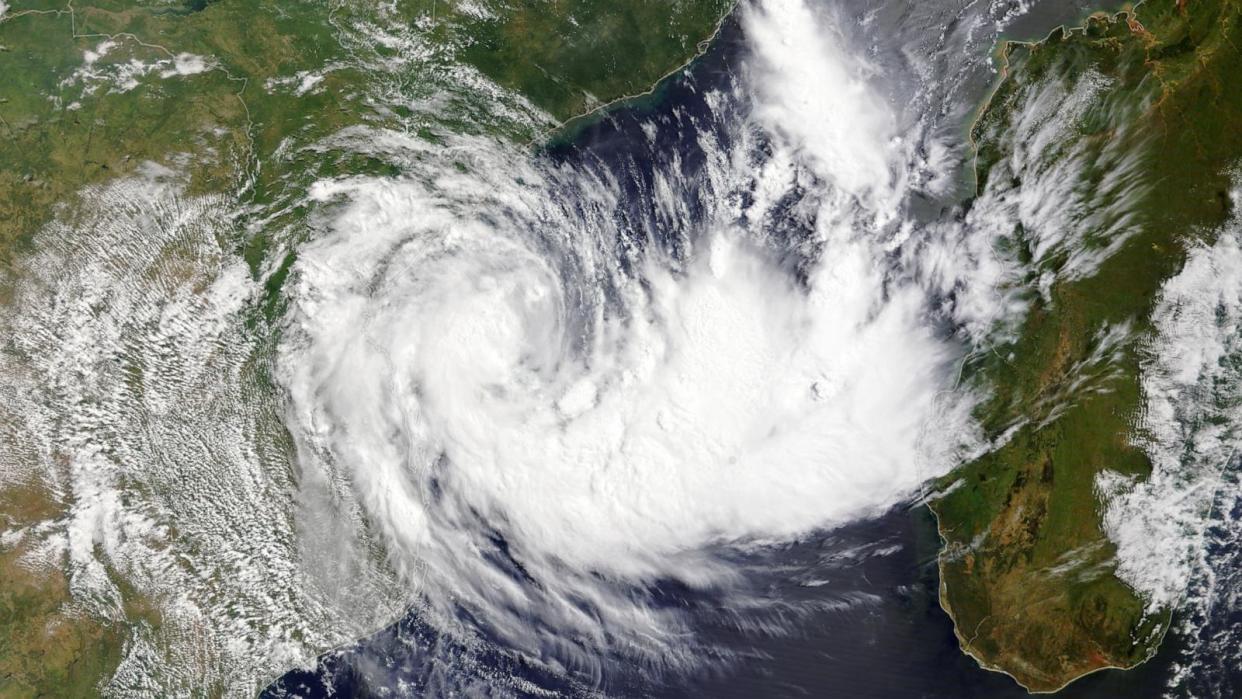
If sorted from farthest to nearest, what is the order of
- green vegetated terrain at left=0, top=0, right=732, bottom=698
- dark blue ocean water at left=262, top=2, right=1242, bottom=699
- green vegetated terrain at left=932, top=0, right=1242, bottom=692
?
1. dark blue ocean water at left=262, top=2, right=1242, bottom=699
2. green vegetated terrain at left=0, top=0, right=732, bottom=698
3. green vegetated terrain at left=932, top=0, right=1242, bottom=692

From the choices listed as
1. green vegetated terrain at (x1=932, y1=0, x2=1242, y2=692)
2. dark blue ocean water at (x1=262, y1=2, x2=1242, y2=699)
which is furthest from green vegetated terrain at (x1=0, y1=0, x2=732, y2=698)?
green vegetated terrain at (x1=932, y1=0, x2=1242, y2=692)

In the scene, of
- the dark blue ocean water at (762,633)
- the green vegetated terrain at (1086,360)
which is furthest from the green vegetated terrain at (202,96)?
the green vegetated terrain at (1086,360)

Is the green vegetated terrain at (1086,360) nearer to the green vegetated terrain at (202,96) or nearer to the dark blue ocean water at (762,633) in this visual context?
the dark blue ocean water at (762,633)

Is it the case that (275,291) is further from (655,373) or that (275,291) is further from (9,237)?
(655,373)

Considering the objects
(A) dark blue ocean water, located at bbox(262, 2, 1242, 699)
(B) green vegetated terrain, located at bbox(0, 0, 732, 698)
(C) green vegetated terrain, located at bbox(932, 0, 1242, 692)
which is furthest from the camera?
(A) dark blue ocean water, located at bbox(262, 2, 1242, 699)

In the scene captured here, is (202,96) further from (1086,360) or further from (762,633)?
(1086,360)

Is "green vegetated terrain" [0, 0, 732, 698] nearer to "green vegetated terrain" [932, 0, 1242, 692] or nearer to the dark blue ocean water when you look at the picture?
the dark blue ocean water

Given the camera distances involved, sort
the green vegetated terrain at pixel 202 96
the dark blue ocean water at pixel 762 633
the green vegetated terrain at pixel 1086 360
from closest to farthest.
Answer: the green vegetated terrain at pixel 1086 360, the green vegetated terrain at pixel 202 96, the dark blue ocean water at pixel 762 633

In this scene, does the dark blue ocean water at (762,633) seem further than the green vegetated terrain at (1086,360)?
Yes
